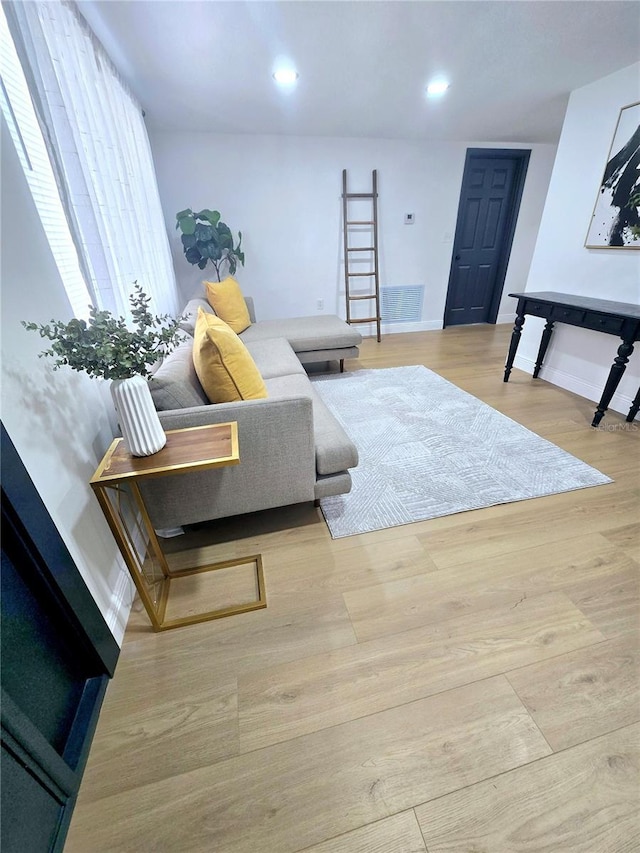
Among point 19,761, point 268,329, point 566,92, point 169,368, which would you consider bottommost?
point 19,761

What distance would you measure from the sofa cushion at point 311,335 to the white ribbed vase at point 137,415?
1.98 meters

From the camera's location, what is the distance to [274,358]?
2459 mm

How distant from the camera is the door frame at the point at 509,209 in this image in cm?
414

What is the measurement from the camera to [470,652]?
111cm

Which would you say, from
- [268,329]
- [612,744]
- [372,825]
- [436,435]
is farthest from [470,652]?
[268,329]

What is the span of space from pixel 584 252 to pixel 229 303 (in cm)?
292

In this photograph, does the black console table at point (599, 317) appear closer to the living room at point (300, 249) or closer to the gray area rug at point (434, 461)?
the living room at point (300, 249)

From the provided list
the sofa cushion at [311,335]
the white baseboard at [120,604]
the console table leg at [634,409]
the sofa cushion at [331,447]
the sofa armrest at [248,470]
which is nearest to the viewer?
the white baseboard at [120,604]

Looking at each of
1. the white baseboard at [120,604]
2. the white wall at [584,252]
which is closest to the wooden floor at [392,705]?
the white baseboard at [120,604]

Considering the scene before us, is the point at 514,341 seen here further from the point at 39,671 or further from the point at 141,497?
the point at 39,671

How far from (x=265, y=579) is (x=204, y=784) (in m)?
0.59

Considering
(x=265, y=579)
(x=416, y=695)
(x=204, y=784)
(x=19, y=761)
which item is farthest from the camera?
(x=265, y=579)

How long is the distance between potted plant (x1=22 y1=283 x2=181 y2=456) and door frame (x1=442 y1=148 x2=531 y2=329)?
15.1 feet

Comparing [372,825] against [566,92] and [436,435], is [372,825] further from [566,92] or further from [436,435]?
→ [566,92]
